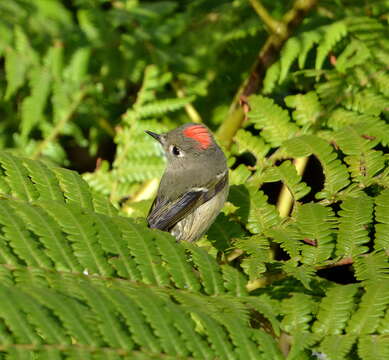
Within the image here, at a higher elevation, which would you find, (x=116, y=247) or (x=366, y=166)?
(x=366, y=166)

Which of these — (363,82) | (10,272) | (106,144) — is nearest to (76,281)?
(10,272)

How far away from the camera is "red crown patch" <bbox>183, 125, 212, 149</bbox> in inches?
161

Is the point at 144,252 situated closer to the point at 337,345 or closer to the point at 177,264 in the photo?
the point at 177,264

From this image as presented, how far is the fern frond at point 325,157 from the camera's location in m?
3.16

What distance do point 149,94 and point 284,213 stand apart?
124 centimetres

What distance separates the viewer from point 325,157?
129 inches

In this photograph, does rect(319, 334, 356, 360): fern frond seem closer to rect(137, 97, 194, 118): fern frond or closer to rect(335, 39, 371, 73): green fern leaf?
rect(335, 39, 371, 73): green fern leaf

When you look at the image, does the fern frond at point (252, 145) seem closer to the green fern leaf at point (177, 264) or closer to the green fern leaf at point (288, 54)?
the green fern leaf at point (288, 54)

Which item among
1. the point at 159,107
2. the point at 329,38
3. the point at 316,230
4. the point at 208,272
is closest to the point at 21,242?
the point at 208,272

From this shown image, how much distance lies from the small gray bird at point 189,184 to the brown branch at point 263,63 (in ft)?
0.56

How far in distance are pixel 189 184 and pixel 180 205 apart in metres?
0.25

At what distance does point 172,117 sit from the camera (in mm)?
4934

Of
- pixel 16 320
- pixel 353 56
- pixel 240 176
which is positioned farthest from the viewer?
pixel 353 56

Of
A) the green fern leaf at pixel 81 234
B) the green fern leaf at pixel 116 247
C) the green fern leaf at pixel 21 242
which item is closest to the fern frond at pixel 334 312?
the green fern leaf at pixel 116 247
